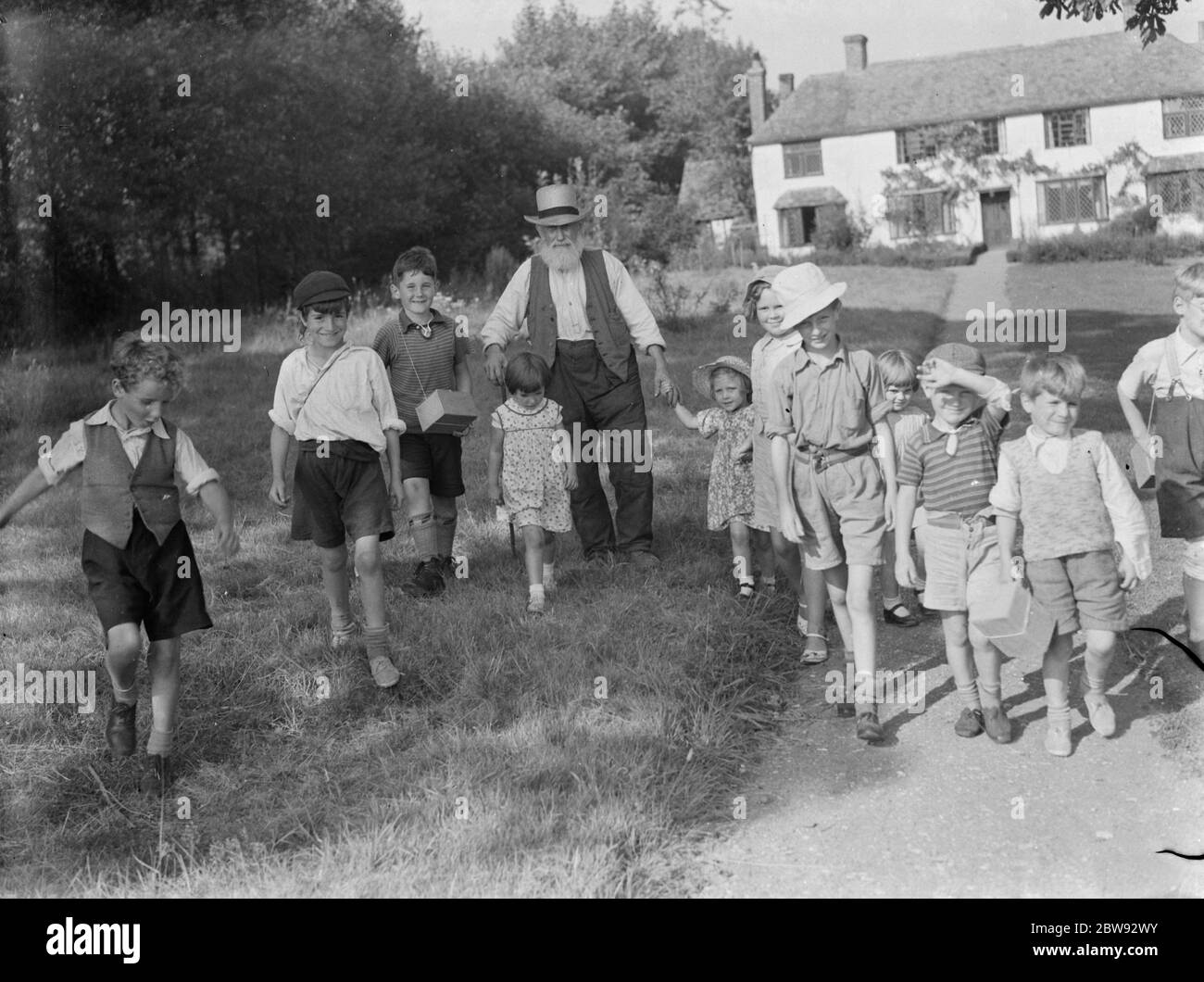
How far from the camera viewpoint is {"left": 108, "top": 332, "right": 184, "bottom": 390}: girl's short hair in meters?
4.77

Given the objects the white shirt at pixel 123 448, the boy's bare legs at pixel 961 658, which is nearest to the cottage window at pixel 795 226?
the boy's bare legs at pixel 961 658

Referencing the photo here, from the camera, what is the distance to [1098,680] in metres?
4.85

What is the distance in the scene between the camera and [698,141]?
174 ft

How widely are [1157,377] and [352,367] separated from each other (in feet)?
11.5

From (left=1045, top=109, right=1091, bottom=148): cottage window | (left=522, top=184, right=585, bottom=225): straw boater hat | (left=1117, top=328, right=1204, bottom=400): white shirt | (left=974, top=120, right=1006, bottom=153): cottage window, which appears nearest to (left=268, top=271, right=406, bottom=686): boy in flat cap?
(left=522, top=184, right=585, bottom=225): straw boater hat

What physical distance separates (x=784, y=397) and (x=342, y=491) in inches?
80.5

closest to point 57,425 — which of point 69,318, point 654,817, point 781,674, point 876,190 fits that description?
point 69,318

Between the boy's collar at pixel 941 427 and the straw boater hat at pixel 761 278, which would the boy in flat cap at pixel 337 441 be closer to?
the straw boater hat at pixel 761 278

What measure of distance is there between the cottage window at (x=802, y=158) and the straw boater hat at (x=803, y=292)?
46.1m

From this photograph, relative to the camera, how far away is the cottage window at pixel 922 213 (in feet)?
154

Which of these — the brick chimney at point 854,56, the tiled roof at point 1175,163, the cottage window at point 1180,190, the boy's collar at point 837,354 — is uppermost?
the brick chimney at point 854,56

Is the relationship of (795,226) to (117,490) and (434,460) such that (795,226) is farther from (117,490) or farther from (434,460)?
(117,490)

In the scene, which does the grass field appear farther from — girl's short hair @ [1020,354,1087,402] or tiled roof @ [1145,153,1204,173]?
tiled roof @ [1145,153,1204,173]

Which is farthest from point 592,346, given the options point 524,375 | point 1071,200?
point 1071,200
